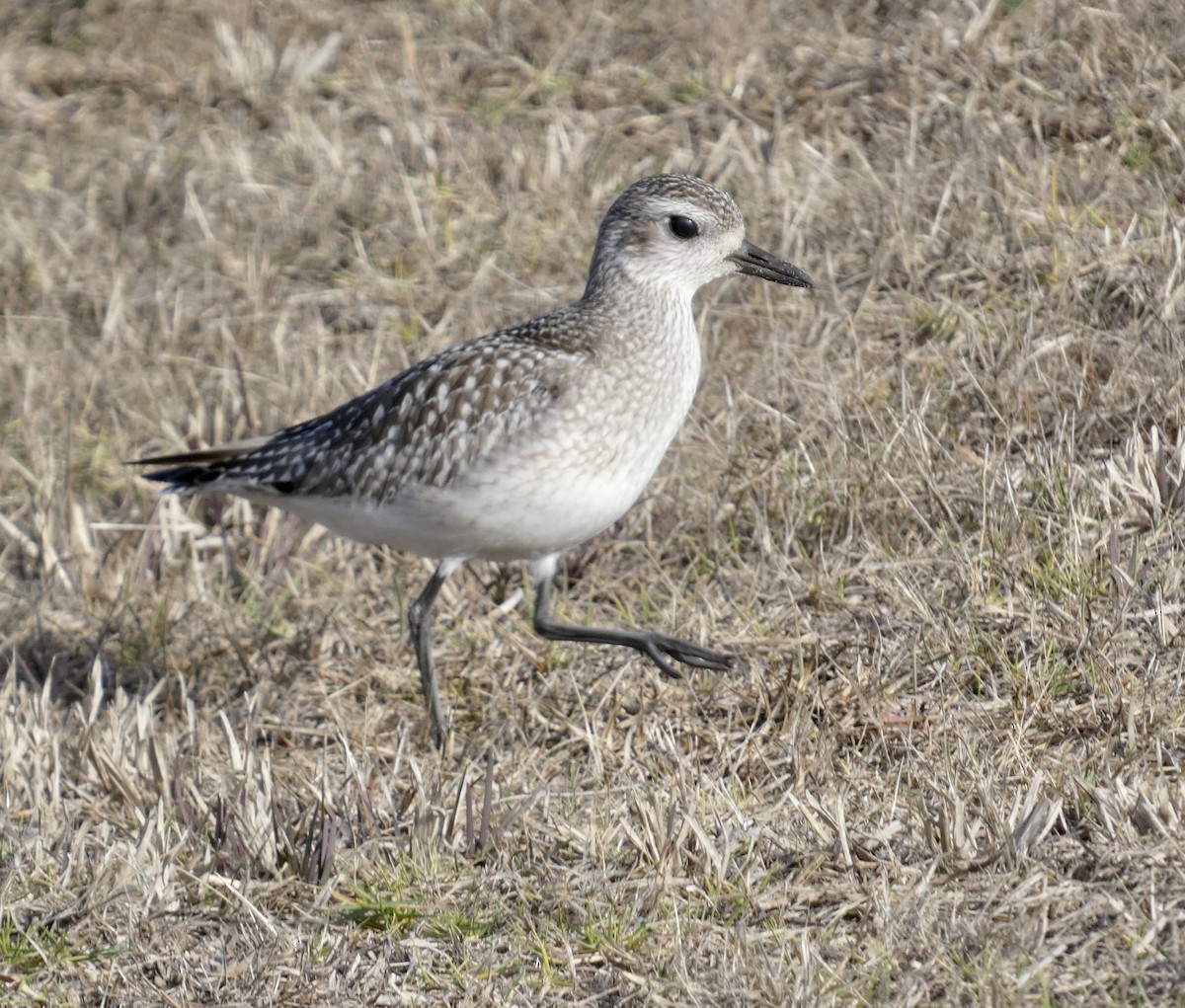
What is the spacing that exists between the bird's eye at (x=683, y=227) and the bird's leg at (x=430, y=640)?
1.24m

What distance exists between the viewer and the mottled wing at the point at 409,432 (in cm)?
520

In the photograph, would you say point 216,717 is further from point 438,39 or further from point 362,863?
point 438,39

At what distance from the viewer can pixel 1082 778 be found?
418 centimetres

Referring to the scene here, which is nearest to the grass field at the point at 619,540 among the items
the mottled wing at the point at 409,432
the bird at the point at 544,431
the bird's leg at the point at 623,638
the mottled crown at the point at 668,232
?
the bird's leg at the point at 623,638

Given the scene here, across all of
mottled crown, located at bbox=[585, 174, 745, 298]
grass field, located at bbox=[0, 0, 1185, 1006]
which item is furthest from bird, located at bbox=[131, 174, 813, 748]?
grass field, located at bbox=[0, 0, 1185, 1006]

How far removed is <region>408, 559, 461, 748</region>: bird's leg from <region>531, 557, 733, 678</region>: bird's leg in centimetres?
28

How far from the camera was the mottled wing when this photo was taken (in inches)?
205

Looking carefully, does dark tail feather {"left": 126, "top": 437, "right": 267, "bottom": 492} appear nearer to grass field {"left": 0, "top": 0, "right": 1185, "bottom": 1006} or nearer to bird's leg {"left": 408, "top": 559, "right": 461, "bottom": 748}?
grass field {"left": 0, "top": 0, "right": 1185, "bottom": 1006}

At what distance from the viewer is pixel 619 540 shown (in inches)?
240

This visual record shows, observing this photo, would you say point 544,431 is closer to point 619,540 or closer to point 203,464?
point 619,540

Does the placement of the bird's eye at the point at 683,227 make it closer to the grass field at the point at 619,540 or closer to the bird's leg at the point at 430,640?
the grass field at the point at 619,540

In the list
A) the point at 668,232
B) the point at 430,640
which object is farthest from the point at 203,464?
the point at 668,232

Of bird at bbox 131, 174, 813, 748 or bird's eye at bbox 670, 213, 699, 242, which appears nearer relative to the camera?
bird at bbox 131, 174, 813, 748

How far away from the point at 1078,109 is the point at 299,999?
4.92m
